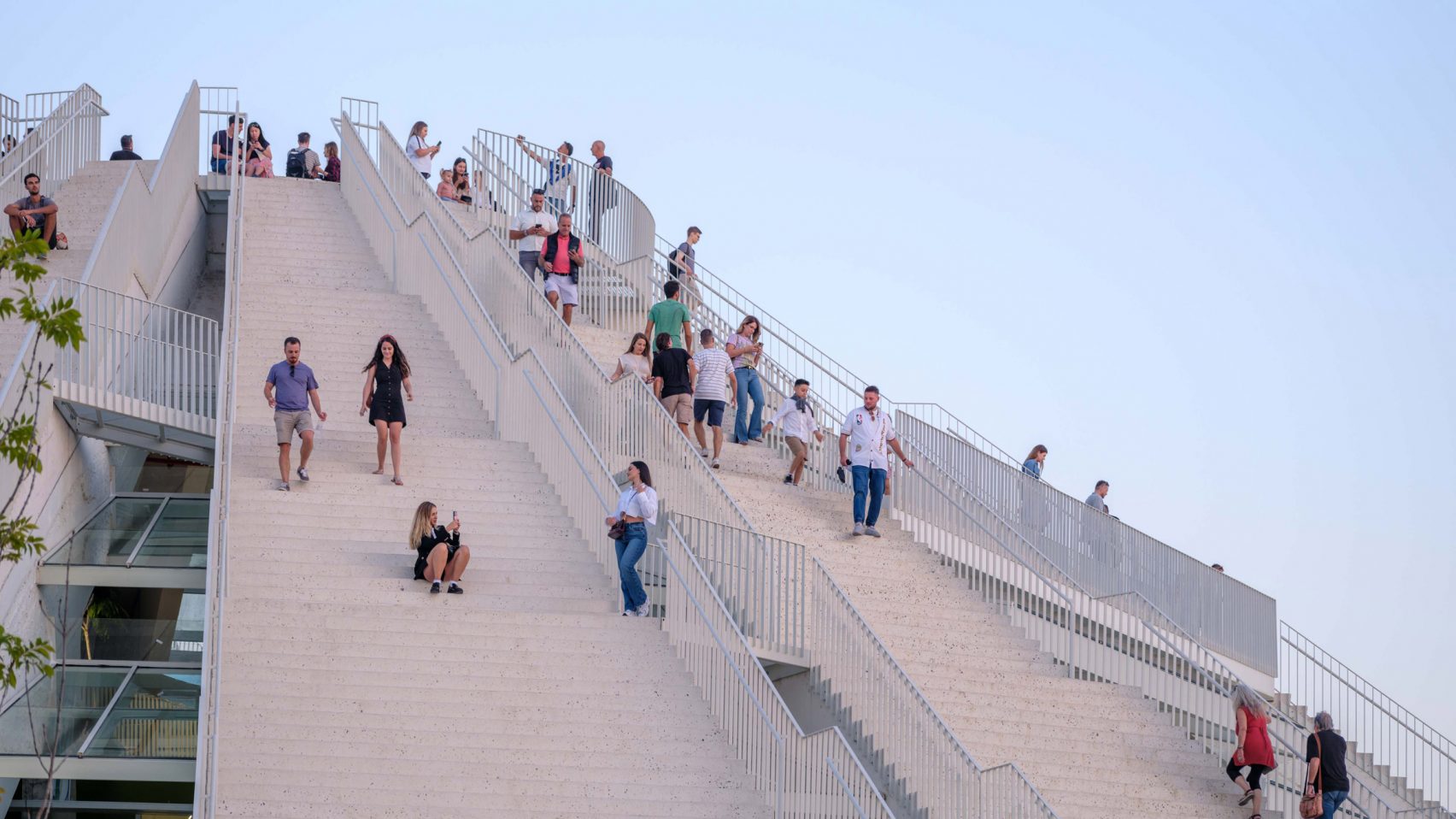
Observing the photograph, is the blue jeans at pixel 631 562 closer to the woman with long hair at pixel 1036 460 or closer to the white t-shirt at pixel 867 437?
the white t-shirt at pixel 867 437

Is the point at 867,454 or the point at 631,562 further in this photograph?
the point at 867,454

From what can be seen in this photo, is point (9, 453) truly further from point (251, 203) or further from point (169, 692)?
point (251, 203)

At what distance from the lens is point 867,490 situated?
21516mm

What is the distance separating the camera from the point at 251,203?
30.2m

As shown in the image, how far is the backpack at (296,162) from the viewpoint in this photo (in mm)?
34594

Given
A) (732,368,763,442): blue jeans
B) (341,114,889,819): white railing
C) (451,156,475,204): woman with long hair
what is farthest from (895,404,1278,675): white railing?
(451,156,475,204): woman with long hair

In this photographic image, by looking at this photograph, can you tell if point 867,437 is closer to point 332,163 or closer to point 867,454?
point 867,454

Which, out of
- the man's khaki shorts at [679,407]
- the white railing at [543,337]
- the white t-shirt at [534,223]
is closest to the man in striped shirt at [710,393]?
the man's khaki shorts at [679,407]

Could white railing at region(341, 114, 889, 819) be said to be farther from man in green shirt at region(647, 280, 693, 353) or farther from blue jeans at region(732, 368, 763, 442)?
blue jeans at region(732, 368, 763, 442)

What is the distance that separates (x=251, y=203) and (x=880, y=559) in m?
13.5

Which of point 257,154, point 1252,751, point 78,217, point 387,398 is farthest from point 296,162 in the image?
point 1252,751

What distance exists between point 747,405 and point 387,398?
551 centimetres

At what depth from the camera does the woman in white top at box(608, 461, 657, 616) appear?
17969mm

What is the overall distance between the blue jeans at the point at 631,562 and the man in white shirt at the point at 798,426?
4.62 meters
